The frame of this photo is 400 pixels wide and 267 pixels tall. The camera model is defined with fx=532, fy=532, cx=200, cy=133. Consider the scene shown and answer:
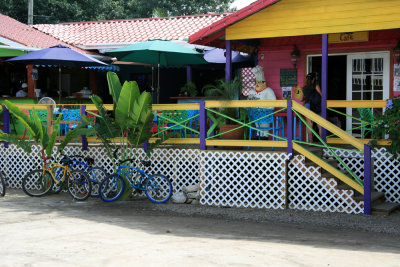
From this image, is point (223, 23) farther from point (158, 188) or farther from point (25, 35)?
point (25, 35)

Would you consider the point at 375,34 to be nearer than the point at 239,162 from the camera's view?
No

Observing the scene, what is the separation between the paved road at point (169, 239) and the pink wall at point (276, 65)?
4.61 meters

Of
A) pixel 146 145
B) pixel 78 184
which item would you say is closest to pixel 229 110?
pixel 146 145

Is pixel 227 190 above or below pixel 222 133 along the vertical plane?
below

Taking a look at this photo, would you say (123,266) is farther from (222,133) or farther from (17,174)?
(17,174)

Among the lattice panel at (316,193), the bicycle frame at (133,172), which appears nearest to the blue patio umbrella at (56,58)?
the bicycle frame at (133,172)

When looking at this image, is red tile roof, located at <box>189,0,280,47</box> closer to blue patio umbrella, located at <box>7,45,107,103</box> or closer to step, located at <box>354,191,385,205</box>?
blue patio umbrella, located at <box>7,45,107,103</box>

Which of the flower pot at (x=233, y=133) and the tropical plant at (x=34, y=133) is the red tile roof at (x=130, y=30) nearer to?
the tropical plant at (x=34, y=133)

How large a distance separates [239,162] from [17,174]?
17.9ft

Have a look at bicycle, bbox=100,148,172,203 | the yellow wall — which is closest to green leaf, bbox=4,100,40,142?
bicycle, bbox=100,148,172,203

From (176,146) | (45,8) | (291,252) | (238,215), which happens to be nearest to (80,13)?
(45,8)

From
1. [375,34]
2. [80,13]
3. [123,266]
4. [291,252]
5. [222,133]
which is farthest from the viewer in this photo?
[80,13]

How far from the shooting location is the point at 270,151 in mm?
10164

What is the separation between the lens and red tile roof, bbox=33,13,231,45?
1769 centimetres
